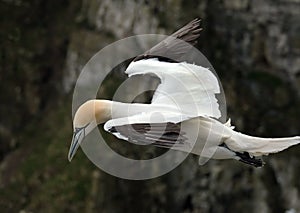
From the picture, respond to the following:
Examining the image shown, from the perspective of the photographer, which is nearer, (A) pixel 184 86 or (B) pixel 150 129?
(B) pixel 150 129

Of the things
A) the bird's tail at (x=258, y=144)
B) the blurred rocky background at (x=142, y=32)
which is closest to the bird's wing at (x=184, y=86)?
the bird's tail at (x=258, y=144)

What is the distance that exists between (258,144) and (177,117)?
0.62 metres

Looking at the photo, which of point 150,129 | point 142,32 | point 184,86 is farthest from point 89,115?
point 142,32

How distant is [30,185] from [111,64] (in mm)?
2547

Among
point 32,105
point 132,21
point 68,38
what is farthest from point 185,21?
point 32,105

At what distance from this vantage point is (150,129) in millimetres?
4332

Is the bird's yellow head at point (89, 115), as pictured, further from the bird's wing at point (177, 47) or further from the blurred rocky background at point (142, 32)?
the blurred rocky background at point (142, 32)

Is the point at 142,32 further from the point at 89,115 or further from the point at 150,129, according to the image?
the point at 150,129

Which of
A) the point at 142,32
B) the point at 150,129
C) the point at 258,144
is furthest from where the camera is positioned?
the point at 142,32

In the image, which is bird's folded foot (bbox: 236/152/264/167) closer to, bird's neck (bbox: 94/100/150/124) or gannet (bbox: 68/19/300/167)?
gannet (bbox: 68/19/300/167)

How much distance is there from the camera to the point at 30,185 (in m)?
13.8

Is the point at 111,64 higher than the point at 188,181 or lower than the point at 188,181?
higher

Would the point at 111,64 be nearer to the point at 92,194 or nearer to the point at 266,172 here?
the point at 92,194

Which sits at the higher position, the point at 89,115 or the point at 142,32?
the point at 89,115
